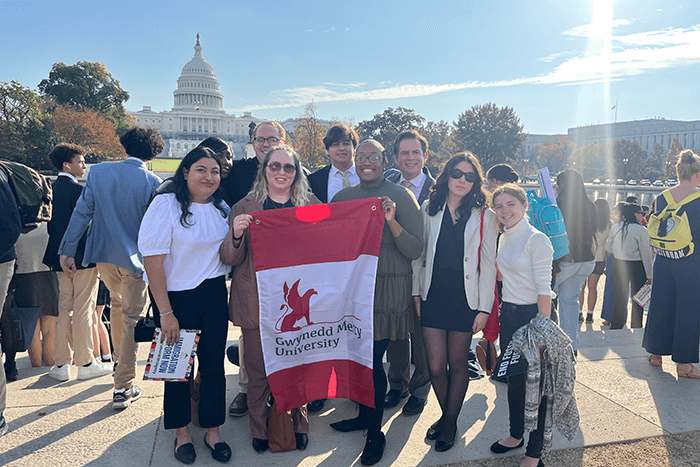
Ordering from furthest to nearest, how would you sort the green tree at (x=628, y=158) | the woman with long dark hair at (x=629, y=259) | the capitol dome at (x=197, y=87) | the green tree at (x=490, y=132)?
the capitol dome at (x=197, y=87) → the green tree at (x=628, y=158) → the green tree at (x=490, y=132) → the woman with long dark hair at (x=629, y=259)

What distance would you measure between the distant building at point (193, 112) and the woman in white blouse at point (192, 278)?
11676 cm

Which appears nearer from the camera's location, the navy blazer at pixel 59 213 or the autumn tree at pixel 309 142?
the navy blazer at pixel 59 213

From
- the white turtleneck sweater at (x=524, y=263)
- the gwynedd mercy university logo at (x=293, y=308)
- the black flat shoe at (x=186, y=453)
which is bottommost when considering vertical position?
the black flat shoe at (x=186, y=453)

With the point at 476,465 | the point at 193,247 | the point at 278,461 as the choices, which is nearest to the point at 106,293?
the point at 193,247

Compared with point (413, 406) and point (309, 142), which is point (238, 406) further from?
point (309, 142)

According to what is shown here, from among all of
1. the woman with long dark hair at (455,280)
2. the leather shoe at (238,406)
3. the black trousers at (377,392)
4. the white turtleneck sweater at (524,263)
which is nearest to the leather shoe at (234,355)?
the leather shoe at (238,406)

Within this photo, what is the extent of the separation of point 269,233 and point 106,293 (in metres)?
A: 3.19

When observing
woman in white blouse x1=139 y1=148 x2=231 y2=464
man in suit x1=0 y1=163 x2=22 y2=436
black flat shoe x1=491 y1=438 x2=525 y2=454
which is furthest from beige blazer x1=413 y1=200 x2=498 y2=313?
man in suit x1=0 y1=163 x2=22 y2=436

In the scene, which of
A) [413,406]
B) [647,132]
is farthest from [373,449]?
[647,132]

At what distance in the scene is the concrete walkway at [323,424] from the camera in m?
3.37

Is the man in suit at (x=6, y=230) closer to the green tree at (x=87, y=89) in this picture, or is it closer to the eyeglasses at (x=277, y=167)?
the eyeglasses at (x=277, y=167)

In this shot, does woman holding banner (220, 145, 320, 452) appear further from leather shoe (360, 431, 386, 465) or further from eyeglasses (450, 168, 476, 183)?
eyeglasses (450, 168, 476, 183)

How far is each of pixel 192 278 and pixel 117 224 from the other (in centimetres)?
149

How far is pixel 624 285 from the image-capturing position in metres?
7.06
